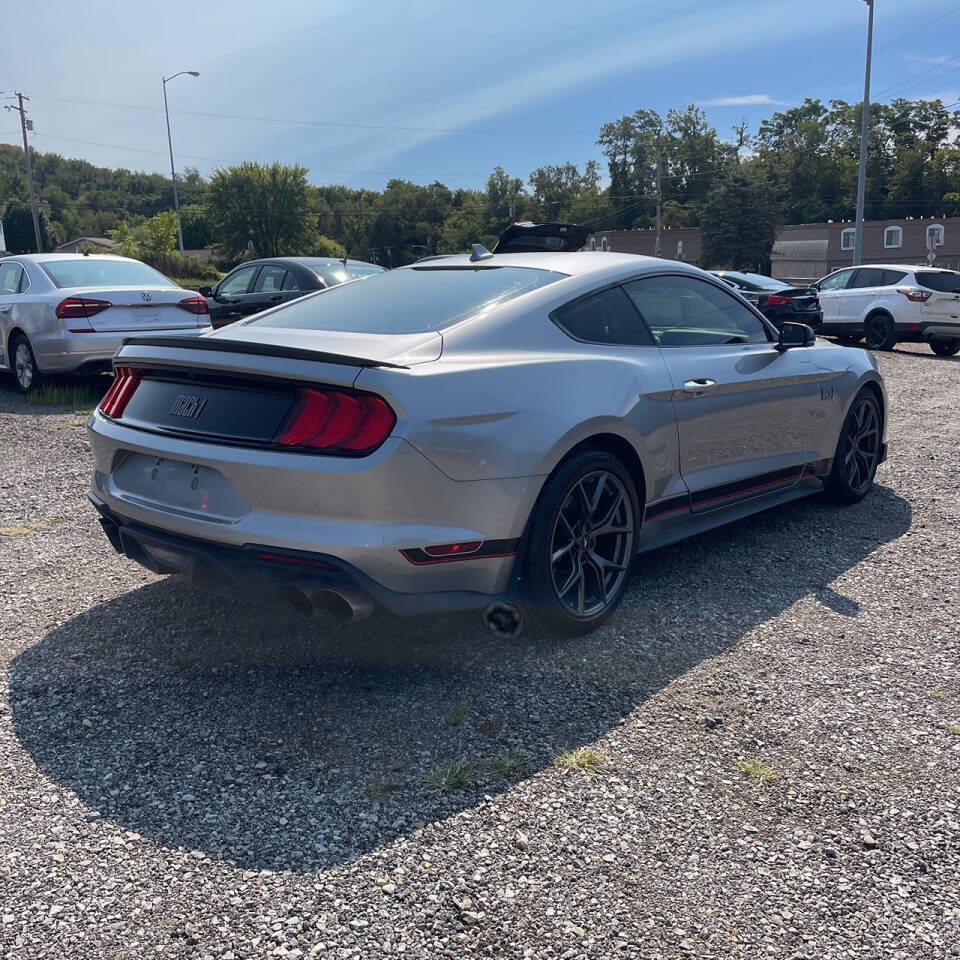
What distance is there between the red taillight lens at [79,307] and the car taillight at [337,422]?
7.10m

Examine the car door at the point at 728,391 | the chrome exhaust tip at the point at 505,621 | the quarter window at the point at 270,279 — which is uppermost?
the quarter window at the point at 270,279

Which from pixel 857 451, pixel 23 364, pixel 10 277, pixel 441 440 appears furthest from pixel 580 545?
pixel 10 277

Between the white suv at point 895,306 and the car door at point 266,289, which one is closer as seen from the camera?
the car door at point 266,289

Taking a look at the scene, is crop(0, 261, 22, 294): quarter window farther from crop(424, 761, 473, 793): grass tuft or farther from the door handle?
crop(424, 761, 473, 793): grass tuft

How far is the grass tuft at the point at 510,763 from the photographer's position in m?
2.95

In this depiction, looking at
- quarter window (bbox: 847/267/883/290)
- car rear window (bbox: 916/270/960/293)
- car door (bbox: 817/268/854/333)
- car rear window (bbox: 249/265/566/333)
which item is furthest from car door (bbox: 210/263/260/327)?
car rear window (bbox: 916/270/960/293)

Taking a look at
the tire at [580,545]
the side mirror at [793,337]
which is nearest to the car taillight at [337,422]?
the tire at [580,545]

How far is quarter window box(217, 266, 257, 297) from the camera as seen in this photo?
13.5 m

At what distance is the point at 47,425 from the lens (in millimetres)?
8664

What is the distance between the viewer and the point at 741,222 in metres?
70.9

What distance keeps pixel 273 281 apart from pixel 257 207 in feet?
282

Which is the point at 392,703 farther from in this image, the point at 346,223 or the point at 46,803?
the point at 346,223

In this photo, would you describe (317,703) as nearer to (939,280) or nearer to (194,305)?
(194,305)

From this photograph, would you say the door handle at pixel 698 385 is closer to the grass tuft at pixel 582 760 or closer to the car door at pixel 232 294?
the grass tuft at pixel 582 760
